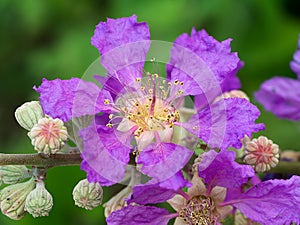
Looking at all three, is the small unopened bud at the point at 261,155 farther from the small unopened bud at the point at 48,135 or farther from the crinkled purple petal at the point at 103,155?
the small unopened bud at the point at 48,135

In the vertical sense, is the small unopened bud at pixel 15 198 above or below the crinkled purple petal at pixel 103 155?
below

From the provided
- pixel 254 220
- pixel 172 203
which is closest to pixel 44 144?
pixel 172 203

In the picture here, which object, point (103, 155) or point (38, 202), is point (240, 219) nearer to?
point (103, 155)

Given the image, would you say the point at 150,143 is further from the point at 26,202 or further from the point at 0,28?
the point at 0,28

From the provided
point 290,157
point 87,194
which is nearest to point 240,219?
point 290,157

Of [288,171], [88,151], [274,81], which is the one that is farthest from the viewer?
[274,81]

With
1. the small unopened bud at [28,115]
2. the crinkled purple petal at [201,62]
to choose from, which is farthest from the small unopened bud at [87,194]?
the crinkled purple petal at [201,62]
